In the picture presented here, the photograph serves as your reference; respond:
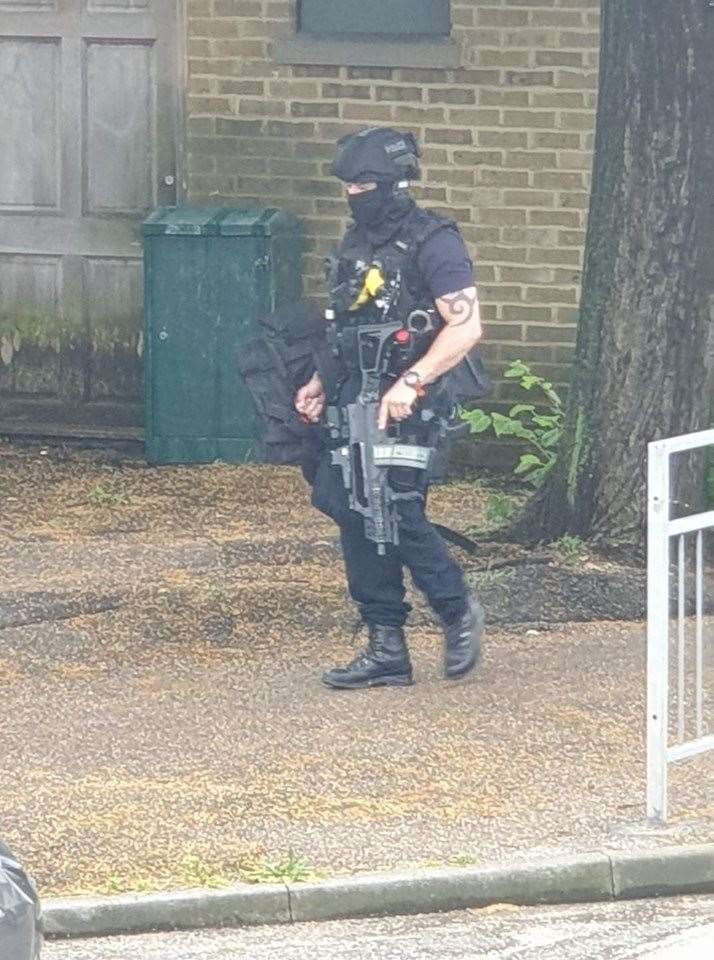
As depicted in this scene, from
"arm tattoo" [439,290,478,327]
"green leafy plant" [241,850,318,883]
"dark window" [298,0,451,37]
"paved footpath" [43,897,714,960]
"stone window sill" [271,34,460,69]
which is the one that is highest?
"dark window" [298,0,451,37]

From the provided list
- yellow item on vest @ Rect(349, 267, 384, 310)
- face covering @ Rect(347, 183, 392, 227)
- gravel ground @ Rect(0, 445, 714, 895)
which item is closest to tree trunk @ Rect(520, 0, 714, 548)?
gravel ground @ Rect(0, 445, 714, 895)

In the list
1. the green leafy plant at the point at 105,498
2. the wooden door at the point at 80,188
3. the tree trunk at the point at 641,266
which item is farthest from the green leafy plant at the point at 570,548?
the wooden door at the point at 80,188

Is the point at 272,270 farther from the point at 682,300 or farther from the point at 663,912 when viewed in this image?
the point at 663,912

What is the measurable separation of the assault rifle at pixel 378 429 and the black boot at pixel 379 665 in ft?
1.44

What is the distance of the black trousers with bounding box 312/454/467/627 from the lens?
7.67 meters

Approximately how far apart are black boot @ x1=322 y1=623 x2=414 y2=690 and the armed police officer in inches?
10.4

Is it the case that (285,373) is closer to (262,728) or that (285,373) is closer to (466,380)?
(466,380)

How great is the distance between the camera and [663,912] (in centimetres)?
609

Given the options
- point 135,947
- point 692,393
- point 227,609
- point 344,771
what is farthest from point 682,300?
point 135,947

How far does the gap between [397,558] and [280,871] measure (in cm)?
191

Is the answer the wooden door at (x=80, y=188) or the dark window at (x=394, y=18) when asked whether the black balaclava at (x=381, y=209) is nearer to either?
the dark window at (x=394, y=18)

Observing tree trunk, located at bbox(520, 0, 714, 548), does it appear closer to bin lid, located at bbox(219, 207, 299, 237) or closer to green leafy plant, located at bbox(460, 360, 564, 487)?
green leafy plant, located at bbox(460, 360, 564, 487)

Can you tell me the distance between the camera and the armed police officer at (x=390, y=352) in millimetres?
7516

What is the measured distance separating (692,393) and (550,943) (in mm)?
3847
